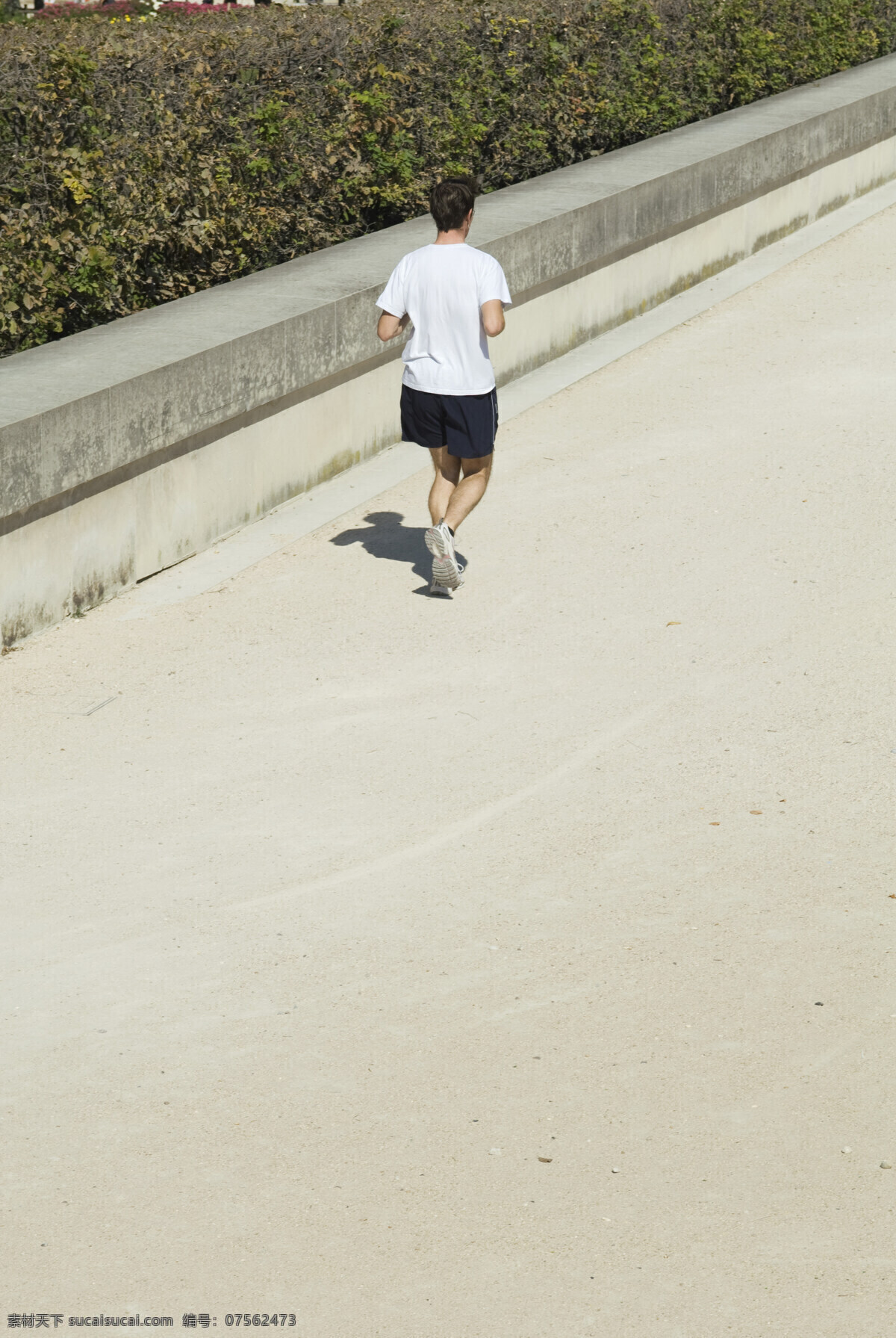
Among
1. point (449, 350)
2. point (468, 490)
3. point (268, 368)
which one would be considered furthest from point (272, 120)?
point (468, 490)

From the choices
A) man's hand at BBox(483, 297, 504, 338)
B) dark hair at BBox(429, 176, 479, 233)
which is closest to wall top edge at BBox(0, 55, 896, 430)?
dark hair at BBox(429, 176, 479, 233)

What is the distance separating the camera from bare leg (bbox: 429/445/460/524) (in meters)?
6.86

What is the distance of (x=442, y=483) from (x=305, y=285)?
176 cm

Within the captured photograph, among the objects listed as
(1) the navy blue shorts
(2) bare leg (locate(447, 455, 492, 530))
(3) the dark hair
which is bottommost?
(2) bare leg (locate(447, 455, 492, 530))

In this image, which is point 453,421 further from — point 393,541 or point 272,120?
→ point 272,120

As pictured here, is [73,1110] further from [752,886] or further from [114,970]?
[752,886]

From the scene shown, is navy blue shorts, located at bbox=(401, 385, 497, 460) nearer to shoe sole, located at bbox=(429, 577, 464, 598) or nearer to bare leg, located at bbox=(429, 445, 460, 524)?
bare leg, located at bbox=(429, 445, 460, 524)

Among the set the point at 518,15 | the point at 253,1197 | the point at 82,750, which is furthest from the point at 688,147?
the point at 253,1197

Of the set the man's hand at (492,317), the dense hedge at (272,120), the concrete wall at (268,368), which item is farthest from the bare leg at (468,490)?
the dense hedge at (272,120)

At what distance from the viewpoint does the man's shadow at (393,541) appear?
713 centimetres

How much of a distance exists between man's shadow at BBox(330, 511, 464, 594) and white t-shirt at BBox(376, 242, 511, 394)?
775 millimetres

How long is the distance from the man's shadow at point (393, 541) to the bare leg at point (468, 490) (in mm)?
292

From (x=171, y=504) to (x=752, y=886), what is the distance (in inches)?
132

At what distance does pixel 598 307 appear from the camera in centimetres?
1033
